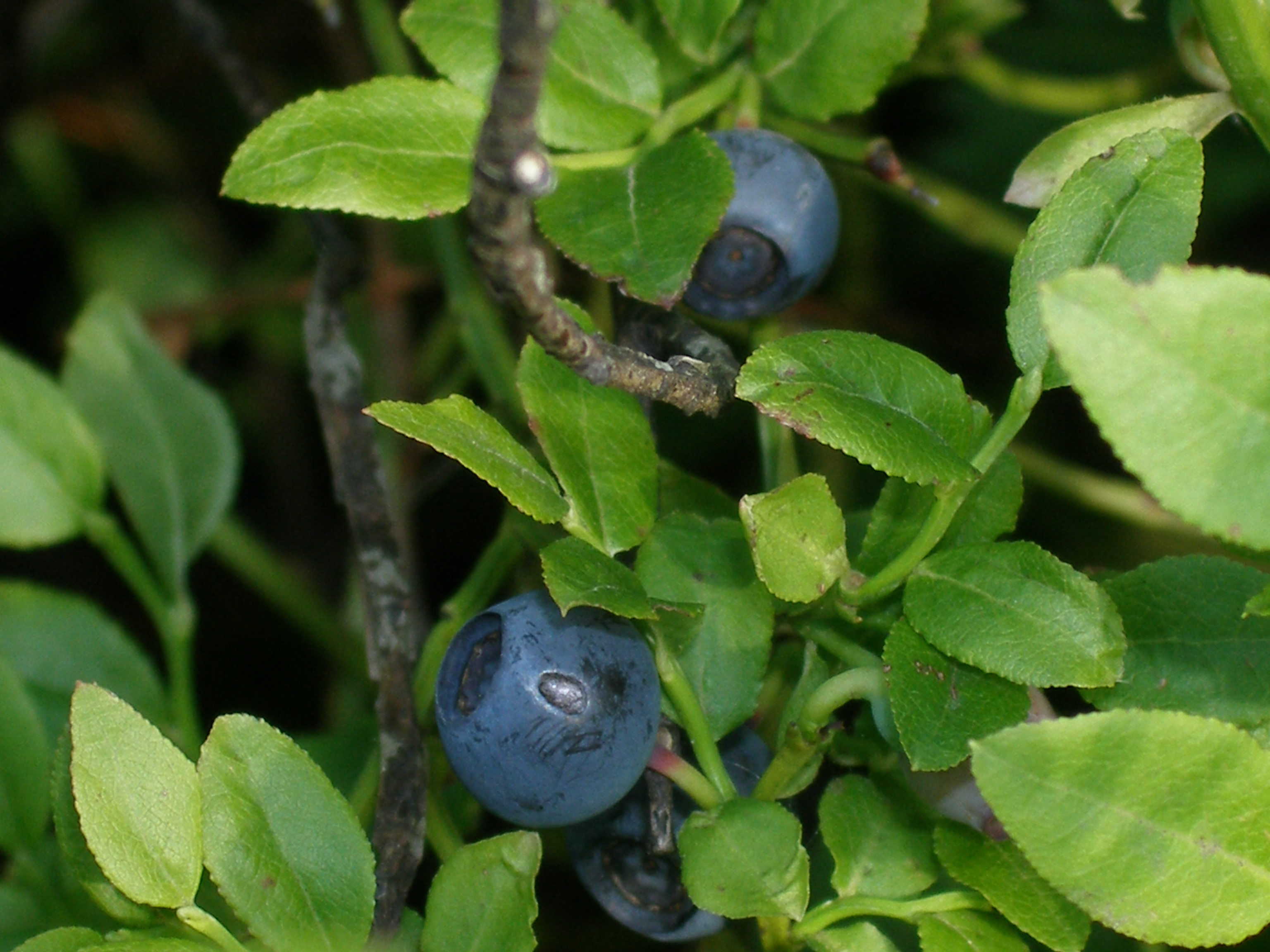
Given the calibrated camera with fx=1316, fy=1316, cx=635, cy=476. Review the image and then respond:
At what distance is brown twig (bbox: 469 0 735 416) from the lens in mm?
405

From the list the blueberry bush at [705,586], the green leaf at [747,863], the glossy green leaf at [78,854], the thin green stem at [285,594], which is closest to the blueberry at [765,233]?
the blueberry bush at [705,586]

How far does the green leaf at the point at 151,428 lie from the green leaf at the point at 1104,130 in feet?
2.38

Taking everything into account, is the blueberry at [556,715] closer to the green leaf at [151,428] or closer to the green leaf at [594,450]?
the green leaf at [594,450]

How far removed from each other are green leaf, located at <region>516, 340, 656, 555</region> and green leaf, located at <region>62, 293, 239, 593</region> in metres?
0.55

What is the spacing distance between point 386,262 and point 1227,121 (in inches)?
38.2

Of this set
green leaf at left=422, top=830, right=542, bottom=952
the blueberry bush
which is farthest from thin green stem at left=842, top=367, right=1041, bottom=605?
green leaf at left=422, top=830, right=542, bottom=952

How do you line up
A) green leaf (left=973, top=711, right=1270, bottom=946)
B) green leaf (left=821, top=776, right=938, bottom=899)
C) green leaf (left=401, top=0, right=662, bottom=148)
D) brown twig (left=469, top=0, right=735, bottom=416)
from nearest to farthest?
brown twig (left=469, top=0, right=735, bottom=416)
green leaf (left=973, top=711, right=1270, bottom=946)
green leaf (left=821, top=776, right=938, bottom=899)
green leaf (left=401, top=0, right=662, bottom=148)

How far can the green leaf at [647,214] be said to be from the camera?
2.30ft

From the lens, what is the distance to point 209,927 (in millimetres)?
653

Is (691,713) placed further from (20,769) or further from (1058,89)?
(1058,89)

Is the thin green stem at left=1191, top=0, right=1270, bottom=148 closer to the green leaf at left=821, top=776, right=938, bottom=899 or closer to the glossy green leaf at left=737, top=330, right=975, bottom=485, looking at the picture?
the glossy green leaf at left=737, top=330, right=975, bottom=485

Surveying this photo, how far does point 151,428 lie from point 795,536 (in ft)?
2.36

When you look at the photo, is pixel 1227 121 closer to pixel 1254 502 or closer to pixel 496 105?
pixel 1254 502

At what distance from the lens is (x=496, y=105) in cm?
43
